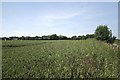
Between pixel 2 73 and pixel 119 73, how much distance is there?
5414 mm

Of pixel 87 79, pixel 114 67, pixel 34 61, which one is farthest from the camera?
pixel 34 61

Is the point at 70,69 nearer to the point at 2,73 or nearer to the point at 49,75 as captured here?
the point at 49,75

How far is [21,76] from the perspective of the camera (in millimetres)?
9547

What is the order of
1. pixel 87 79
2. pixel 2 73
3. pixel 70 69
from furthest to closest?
pixel 70 69 < pixel 2 73 < pixel 87 79

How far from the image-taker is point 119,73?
10.2 metres

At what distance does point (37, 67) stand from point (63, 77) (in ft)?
7.20

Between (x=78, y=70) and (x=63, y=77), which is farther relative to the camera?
(x=78, y=70)

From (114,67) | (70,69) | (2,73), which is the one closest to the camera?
(2,73)

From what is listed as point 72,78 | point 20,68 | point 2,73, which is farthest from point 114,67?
point 2,73

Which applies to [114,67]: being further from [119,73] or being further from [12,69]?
[12,69]

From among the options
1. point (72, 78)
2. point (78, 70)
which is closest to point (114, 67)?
point (78, 70)

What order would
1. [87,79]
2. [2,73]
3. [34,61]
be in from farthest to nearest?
[34,61]
[2,73]
[87,79]

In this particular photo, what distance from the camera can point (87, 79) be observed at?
9.29 meters

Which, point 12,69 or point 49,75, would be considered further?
point 12,69
